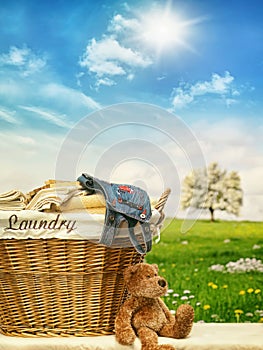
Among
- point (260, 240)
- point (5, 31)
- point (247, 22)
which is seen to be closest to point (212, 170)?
point (260, 240)

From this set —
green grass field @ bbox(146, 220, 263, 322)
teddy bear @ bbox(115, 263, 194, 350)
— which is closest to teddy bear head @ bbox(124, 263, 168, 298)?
teddy bear @ bbox(115, 263, 194, 350)

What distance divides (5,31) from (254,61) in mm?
1685

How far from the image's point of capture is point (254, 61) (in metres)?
4.30

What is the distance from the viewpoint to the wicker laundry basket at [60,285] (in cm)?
219

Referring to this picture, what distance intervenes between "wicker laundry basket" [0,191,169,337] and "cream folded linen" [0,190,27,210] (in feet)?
0.39

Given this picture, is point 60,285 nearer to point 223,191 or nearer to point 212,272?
point 212,272

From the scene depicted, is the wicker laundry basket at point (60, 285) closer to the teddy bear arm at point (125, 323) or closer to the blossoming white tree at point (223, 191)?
the teddy bear arm at point (125, 323)

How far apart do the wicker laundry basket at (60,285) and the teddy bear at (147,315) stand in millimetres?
79

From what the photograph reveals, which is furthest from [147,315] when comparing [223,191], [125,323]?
[223,191]

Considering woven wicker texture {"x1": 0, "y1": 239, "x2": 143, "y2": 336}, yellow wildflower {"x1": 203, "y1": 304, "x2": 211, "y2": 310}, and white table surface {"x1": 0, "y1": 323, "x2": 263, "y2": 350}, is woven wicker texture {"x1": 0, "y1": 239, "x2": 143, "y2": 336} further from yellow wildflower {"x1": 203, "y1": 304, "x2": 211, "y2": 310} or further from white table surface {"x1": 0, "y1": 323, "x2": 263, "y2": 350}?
yellow wildflower {"x1": 203, "y1": 304, "x2": 211, "y2": 310}

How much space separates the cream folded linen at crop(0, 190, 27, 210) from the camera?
2.22 metres

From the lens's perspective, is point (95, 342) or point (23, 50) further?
point (23, 50)

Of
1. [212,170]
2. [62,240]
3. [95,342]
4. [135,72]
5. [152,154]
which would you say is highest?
[135,72]

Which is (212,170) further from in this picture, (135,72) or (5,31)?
(5,31)
